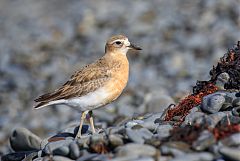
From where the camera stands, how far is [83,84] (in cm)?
1119

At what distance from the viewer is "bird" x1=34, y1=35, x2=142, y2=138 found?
11.0 metres

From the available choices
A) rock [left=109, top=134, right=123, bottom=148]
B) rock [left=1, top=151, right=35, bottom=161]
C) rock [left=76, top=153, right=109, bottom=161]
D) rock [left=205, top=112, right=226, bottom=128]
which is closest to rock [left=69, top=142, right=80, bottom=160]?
rock [left=76, top=153, right=109, bottom=161]

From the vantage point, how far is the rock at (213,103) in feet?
31.1

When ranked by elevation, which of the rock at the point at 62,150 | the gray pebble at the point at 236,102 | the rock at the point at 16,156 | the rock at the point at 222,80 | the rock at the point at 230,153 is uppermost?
the rock at the point at 222,80

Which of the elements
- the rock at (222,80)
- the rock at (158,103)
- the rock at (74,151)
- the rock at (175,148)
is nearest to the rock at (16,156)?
the rock at (74,151)

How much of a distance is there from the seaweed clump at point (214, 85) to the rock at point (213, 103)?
0.45m

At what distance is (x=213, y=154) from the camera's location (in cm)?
777

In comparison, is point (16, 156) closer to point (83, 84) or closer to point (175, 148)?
point (83, 84)

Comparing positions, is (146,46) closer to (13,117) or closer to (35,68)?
(35,68)

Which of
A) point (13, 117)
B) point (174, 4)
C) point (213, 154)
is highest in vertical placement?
point (174, 4)

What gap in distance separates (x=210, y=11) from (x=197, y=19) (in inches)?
23.1

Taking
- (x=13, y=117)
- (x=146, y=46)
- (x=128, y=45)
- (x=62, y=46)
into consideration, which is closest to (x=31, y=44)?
(x=62, y=46)

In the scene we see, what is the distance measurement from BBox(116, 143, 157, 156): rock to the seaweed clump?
1.85 m

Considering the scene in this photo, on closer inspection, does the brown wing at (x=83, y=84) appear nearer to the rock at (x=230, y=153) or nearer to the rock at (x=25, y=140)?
the rock at (x=25, y=140)
